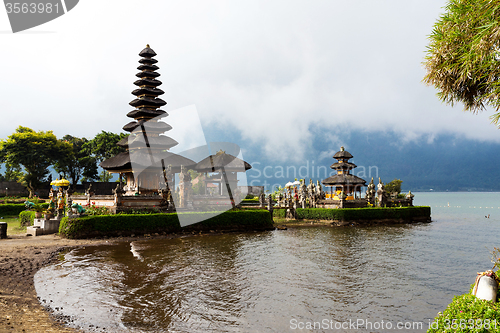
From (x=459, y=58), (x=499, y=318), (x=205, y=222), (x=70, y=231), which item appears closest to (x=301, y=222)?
(x=205, y=222)

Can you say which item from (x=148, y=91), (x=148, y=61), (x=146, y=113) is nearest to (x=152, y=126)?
(x=146, y=113)

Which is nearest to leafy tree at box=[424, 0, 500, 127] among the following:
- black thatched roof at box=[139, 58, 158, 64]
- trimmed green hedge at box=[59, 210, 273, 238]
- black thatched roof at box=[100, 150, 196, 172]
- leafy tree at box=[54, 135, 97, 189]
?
trimmed green hedge at box=[59, 210, 273, 238]

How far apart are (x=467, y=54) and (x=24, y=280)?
55.0ft

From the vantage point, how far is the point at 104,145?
2586 inches

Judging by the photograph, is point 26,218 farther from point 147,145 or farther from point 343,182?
point 343,182

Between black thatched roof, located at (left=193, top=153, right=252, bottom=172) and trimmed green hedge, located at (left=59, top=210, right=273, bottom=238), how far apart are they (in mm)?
8523

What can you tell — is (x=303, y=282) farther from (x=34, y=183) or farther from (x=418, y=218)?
(x=34, y=183)

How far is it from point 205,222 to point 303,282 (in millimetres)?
16027

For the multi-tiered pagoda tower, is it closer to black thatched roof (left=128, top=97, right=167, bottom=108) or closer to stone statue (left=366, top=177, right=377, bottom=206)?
black thatched roof (left=128, top=97, right=167, bottom=108)

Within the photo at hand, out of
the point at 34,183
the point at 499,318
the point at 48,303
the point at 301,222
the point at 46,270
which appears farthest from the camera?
the point at 34,183

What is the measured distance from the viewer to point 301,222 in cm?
3956

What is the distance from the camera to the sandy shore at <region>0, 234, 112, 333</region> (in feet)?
26.3

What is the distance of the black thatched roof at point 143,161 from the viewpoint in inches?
1395

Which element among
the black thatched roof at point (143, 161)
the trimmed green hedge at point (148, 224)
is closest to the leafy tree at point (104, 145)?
the black thatched roof at point (143, 161)
